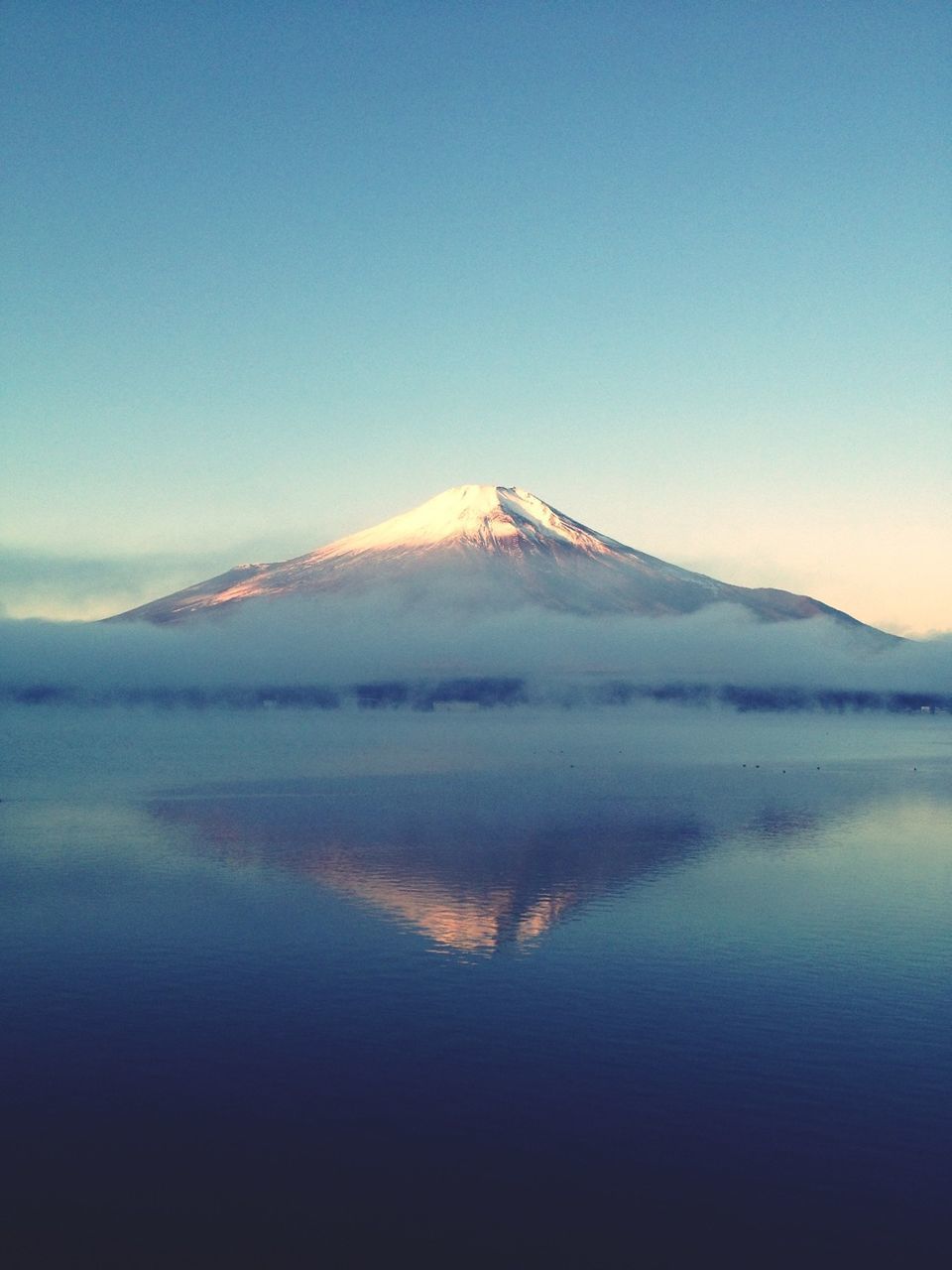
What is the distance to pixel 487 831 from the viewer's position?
63594mm

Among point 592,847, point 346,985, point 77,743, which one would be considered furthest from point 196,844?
point 77,743

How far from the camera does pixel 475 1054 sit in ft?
79.5

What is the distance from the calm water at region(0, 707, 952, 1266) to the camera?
56.2 ft

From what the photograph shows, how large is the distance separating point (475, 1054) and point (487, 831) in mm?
39444

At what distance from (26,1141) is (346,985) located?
1089 cm

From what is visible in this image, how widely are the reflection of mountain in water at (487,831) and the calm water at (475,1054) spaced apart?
0.47 metres

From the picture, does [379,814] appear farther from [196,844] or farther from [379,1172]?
[379,1172]

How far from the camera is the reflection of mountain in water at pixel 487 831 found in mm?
41906

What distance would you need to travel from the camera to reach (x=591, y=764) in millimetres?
122188

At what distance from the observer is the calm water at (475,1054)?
17125mm

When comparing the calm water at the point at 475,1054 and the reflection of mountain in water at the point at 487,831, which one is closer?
the calm water at the point at 475,1054

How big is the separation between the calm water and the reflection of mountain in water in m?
0.47

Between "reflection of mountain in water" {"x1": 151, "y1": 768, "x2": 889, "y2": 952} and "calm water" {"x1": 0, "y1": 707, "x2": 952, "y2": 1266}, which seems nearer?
"calm water" {"x1": 0, "y1": 707, "x2": 952, "y2": 1266}

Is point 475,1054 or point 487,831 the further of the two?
point 487,831
